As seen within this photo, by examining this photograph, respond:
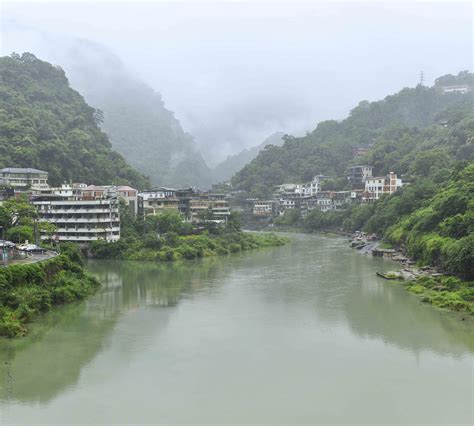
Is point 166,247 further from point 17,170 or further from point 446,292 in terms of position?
point 446,292

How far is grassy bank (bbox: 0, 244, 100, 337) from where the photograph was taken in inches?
597

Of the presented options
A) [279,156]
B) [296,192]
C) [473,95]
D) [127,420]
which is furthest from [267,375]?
[473,95]

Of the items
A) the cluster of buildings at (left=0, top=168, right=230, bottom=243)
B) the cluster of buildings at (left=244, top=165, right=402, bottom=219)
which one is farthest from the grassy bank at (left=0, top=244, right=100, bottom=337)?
the cluster of buildings at (left=244, top=165, right=402, bottom=219)

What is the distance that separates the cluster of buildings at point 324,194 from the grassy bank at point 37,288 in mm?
33237

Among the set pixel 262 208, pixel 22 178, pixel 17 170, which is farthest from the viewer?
pixel 262 208

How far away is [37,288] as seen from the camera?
690 inches

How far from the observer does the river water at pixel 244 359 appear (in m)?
10.2

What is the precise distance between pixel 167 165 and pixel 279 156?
79.9 feet

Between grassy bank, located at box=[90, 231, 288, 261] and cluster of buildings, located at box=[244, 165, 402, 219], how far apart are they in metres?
18.4

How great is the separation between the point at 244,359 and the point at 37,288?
8.15 m

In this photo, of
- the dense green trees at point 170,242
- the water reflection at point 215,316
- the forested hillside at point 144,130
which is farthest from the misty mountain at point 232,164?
the water reflection at point 215,316

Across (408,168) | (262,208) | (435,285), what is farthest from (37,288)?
(262,208)

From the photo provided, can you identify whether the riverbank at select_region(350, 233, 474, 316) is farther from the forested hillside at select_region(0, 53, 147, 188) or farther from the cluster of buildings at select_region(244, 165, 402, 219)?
the forested hillside at select_region(0, 53, 147, 188)

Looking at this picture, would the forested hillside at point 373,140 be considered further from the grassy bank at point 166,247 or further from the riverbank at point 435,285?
the riverbank at point 435,285
